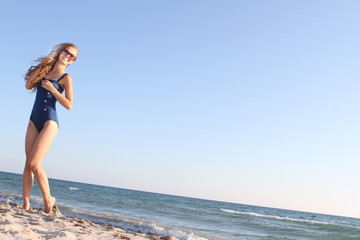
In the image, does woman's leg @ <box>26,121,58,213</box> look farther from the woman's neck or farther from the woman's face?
the woman's face

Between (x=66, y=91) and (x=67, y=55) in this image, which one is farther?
(x=67, y=55)

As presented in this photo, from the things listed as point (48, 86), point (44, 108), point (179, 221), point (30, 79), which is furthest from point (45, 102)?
point (179, 221)

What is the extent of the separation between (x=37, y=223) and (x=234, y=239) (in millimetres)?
7324

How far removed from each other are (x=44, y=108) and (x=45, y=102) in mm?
84

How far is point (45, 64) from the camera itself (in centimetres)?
389

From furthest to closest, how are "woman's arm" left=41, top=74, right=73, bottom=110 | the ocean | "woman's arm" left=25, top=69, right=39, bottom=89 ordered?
the ocean, "woman's arm" left=25, top=69, right=39, bottom=89, "woman's arm" left=41, top=74, right=73, bottom=110

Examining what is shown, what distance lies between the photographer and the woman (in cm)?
350

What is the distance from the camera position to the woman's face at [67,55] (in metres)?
3.87

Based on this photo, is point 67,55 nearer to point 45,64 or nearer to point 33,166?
point 45,64

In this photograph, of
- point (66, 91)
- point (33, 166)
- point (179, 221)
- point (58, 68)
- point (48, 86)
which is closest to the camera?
point (33, 166)

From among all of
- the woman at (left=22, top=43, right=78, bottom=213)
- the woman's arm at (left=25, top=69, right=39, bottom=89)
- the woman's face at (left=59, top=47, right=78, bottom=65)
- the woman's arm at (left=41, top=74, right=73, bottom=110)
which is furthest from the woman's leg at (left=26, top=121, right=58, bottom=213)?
the woman's face at (left=59, top=47, right=78, bottom=65)

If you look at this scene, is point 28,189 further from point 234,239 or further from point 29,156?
point 234,239

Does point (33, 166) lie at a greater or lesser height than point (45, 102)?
lesser

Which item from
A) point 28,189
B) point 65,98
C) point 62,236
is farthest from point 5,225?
point 65,98
